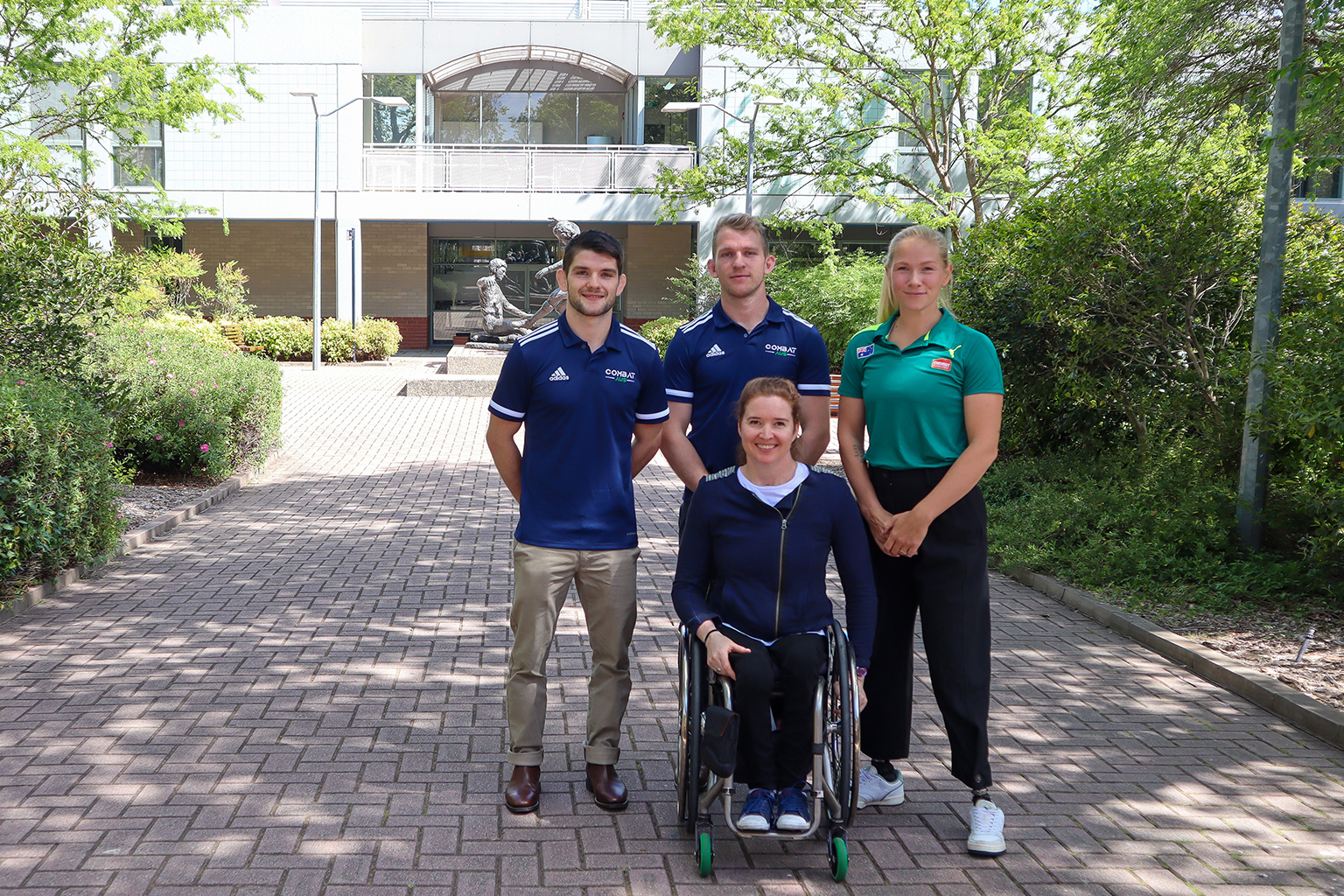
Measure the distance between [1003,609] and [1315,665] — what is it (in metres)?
1.77

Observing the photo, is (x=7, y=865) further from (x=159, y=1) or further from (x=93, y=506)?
(x=159, y=1)

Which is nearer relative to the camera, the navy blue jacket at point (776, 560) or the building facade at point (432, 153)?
the navy blue jacket at point (776, 560)

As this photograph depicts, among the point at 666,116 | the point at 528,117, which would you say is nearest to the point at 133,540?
the point at 666,116

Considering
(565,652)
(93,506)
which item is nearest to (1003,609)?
(565,652)

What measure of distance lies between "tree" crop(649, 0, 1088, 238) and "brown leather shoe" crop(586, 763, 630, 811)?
14108mm

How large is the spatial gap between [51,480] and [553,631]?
4144mm

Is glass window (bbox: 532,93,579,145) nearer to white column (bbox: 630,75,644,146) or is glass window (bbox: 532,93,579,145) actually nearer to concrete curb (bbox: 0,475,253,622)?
white column (bbox: 630,75,644,146)

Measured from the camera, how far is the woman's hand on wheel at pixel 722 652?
131 inches

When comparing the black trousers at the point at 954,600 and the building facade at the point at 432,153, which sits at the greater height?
the building facade at the point at 432,153

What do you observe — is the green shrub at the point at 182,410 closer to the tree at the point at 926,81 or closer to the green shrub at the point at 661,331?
the tree at the point at 926,81

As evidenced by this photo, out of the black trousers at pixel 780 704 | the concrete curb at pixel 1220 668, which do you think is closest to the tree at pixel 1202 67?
the concrete curb at pixel 1220 668

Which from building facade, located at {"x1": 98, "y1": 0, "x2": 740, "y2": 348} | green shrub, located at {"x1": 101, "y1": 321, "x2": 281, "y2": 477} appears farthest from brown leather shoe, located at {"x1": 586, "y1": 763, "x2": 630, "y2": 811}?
building facade, located at {"x1": 98, "y1": 0, "x2": 740, "y2": 348}

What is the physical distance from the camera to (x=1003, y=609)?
6.94m

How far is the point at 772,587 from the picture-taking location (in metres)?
3.46
